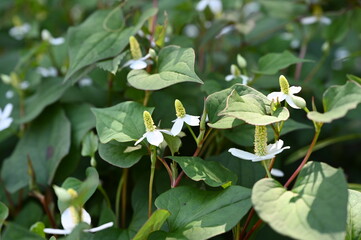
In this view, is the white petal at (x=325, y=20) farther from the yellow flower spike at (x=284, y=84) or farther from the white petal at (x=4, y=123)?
the white petal at (x=4, y=123)

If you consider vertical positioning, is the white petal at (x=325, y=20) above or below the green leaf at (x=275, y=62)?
below

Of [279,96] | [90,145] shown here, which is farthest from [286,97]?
[90,145]

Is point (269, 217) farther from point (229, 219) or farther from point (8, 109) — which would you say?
point (8, 109)

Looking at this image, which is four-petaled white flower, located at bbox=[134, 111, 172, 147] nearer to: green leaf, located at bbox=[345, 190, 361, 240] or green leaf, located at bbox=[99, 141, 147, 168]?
green leaf, located at bbox=[99, 141, 147, 168]

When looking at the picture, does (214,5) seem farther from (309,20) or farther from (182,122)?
(182,122)

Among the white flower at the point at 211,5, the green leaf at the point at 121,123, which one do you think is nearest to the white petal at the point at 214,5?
the white flower at the point at 211,5
